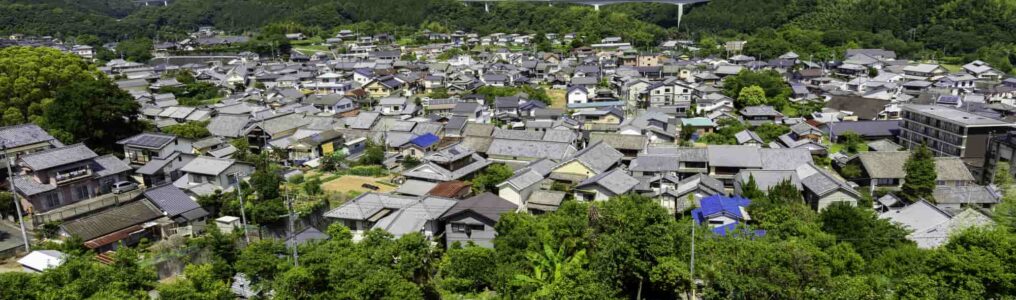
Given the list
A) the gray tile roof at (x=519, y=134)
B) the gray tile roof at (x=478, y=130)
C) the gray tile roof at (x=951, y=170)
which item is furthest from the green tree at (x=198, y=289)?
the gray tile roof at (x=951, y=170)

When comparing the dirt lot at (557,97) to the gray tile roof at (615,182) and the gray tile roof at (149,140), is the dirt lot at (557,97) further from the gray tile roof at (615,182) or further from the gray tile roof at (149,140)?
the gray tile roof at (149,140)

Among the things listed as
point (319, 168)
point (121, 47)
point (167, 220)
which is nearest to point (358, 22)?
point (121, 47)

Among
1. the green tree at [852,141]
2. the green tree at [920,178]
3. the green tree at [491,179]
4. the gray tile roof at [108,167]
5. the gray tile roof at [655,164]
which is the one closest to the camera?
the green tree at [920,178]

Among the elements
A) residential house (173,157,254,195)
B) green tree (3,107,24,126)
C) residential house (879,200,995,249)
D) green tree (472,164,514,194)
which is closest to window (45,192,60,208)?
residential house (173,157,254,195)

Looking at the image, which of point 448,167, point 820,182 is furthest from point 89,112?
point 820,182

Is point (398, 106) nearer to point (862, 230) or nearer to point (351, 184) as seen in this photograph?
point (351, 184)

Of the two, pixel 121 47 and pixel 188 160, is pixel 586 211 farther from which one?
pixel 121 47
